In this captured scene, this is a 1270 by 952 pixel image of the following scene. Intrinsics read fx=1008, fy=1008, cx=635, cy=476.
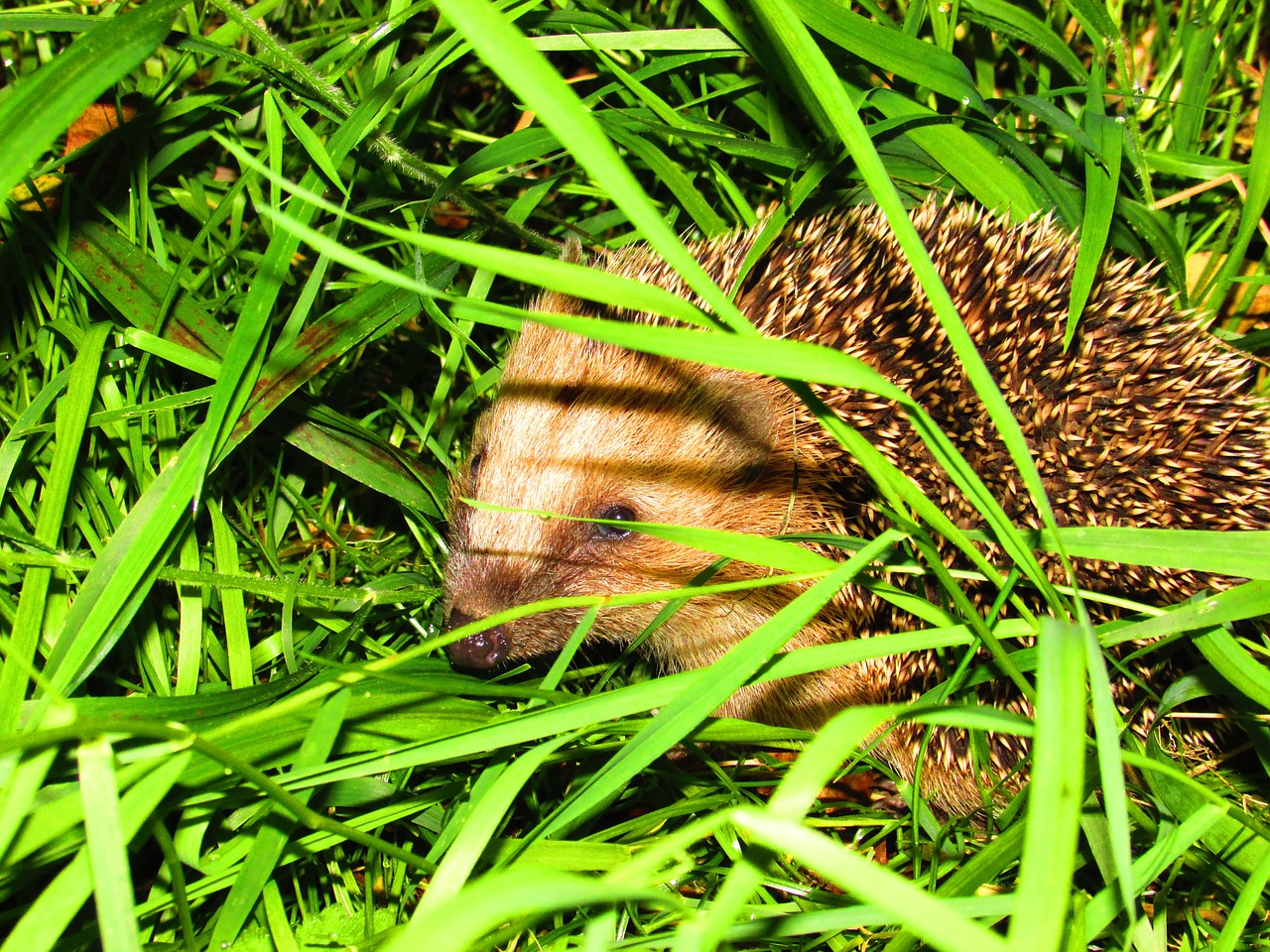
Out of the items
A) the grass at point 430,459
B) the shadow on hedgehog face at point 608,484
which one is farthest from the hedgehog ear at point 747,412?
the grass at point 430,459

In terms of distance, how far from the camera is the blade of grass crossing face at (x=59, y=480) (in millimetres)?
2877

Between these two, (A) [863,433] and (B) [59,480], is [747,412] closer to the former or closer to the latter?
(A) [863,433]

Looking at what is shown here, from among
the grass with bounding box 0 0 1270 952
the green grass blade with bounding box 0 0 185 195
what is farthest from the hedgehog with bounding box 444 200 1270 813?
the green grass blade with bounding box 0 0 185 195

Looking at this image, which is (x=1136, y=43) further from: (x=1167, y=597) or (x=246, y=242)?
(x=246, y=242)

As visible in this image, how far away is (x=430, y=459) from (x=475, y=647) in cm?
116

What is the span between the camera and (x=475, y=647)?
118 inches

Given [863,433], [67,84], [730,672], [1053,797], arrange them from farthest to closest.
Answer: [863,433], [67,84], [730,672], [1053,797]

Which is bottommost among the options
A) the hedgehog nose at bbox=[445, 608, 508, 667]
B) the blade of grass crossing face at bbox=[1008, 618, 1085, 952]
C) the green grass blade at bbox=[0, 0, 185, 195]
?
the hedgehog nose at bbox=[445, 608, 508, 667]

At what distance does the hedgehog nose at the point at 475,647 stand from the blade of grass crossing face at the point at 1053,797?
1.66 metres

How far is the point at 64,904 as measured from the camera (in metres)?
1.91

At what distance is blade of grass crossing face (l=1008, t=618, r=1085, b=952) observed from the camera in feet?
5.25

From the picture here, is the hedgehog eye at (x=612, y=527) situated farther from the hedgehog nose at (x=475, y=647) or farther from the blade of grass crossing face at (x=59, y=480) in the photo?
the blade of grass crossing face at (x=59, y=480)

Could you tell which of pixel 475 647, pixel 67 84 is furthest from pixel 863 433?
pixel 67 84

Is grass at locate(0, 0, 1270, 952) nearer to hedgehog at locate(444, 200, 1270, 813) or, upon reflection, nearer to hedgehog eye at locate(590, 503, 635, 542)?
hedgehog at locate(444, 200, 1270, 813)
